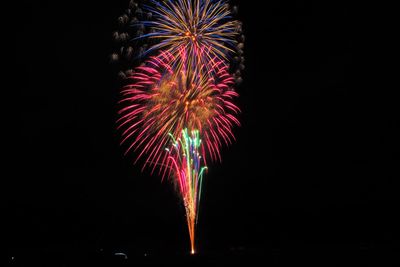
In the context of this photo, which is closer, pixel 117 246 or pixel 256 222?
pixel 117 246

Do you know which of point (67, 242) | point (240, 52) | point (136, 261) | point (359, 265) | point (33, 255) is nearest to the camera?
point (359, 265)

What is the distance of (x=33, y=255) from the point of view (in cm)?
1482

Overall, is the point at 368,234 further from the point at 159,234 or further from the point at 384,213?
the point at 159,234

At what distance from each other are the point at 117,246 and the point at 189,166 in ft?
42.9

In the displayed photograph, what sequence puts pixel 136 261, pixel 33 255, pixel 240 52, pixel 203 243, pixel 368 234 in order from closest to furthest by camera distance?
pixel 136 261
pixel 33 255
pixel 240 52
pixel 368 234
pixel 203 243

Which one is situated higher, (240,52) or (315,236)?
(240,52)

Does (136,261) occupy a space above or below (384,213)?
below

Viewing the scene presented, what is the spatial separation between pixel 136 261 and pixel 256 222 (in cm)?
2021

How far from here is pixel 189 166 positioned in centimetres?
1712

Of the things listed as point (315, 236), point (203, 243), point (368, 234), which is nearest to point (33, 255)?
point (203, 243)

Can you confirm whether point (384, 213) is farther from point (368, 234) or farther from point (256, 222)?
point (256, 222)

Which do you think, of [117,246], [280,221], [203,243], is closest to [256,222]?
[280,221]

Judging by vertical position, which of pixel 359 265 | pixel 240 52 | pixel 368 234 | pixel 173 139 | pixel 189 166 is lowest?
pixel 359 265

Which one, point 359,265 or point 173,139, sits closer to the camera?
point 359,265
